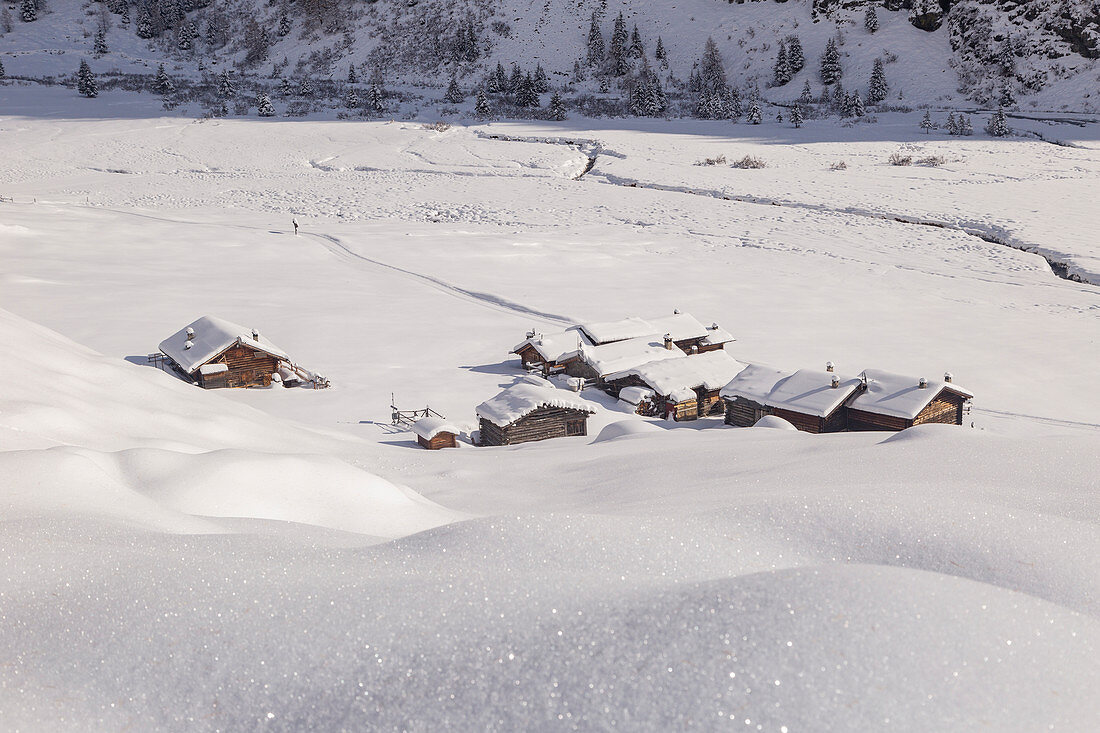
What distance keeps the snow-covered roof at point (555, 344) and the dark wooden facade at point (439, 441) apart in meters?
6.81

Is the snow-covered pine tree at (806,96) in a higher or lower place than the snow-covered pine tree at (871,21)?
lower

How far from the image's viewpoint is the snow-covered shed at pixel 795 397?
1812 centimetres

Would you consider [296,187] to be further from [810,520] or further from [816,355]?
[810,520]

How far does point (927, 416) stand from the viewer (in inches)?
714

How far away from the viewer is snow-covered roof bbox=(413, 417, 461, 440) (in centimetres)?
1674

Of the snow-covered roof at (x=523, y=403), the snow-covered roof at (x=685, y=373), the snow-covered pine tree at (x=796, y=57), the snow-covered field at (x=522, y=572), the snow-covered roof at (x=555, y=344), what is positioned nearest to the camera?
the snow-covered field at (x=522, y=572)

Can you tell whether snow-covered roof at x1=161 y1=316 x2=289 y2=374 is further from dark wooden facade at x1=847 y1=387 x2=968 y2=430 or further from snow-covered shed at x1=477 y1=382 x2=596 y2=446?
dark wooden facade at x1=847 y1=387 x2=968 y2=430

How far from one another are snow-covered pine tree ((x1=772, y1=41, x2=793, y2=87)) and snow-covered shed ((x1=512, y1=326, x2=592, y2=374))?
62.0 metres

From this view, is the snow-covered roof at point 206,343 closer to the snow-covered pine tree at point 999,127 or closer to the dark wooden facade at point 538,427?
the dark wooden facade at point 538,427

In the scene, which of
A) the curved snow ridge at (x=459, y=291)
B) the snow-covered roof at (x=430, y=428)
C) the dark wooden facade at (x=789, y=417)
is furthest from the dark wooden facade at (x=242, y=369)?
the dark wooden facade at (x=789, y=417)

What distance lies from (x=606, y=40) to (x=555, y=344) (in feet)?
234

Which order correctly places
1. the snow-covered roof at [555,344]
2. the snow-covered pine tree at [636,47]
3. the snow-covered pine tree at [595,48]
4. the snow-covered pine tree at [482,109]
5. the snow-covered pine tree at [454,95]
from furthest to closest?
the snow-covered pine tree at [595,48] < the snow-covered pine tree at [636,47] < the snow-covered pine tree at [454,95] < the snow-covered pine tree at [482,109] < the snow-covered roof at [555,344]

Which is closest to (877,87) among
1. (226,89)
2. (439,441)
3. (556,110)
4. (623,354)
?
(556,110)

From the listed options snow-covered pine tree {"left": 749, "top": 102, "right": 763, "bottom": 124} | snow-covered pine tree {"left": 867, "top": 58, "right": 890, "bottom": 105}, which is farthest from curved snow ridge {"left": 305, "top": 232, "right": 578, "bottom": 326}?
snow-covered pine tree {"left": 867, "top": 58, "right": 890, "bottom": 105}
